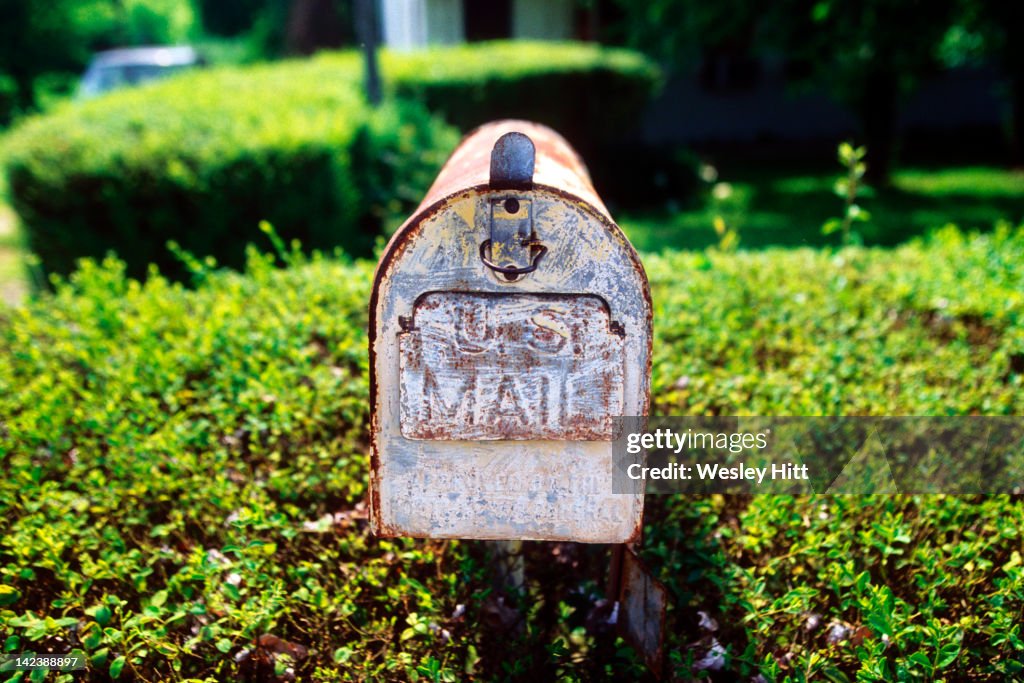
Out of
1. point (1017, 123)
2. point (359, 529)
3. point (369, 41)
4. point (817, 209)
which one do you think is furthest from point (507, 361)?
point (1017, 123)

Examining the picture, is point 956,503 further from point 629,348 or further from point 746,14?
point 746,14

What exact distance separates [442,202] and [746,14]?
834 centimetres

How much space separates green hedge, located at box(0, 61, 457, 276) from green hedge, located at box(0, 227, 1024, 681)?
5.58 feet

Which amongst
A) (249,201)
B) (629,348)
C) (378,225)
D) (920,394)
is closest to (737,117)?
(378,225)

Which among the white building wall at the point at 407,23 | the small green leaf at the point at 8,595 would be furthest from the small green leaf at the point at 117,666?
the white building wall at the point at 407,23

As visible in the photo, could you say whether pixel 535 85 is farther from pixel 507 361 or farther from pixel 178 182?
pixel 507 361

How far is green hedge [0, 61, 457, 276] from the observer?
17.7ft

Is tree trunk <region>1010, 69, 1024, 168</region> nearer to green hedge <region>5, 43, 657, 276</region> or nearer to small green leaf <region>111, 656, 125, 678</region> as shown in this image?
green hedge <region>5, 43, 657, 276</region>

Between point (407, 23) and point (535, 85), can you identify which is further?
point (407, 23)

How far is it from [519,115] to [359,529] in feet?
26.1

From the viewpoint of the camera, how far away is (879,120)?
10.8 meters

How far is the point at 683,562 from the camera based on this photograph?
8.89 ft

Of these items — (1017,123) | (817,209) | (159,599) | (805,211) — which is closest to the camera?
(159,599)

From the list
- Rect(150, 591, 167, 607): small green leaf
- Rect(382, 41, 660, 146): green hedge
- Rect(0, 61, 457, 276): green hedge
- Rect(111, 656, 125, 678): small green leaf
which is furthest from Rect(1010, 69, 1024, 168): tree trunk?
Rect(111, 656, 125, 678): small green leaf
